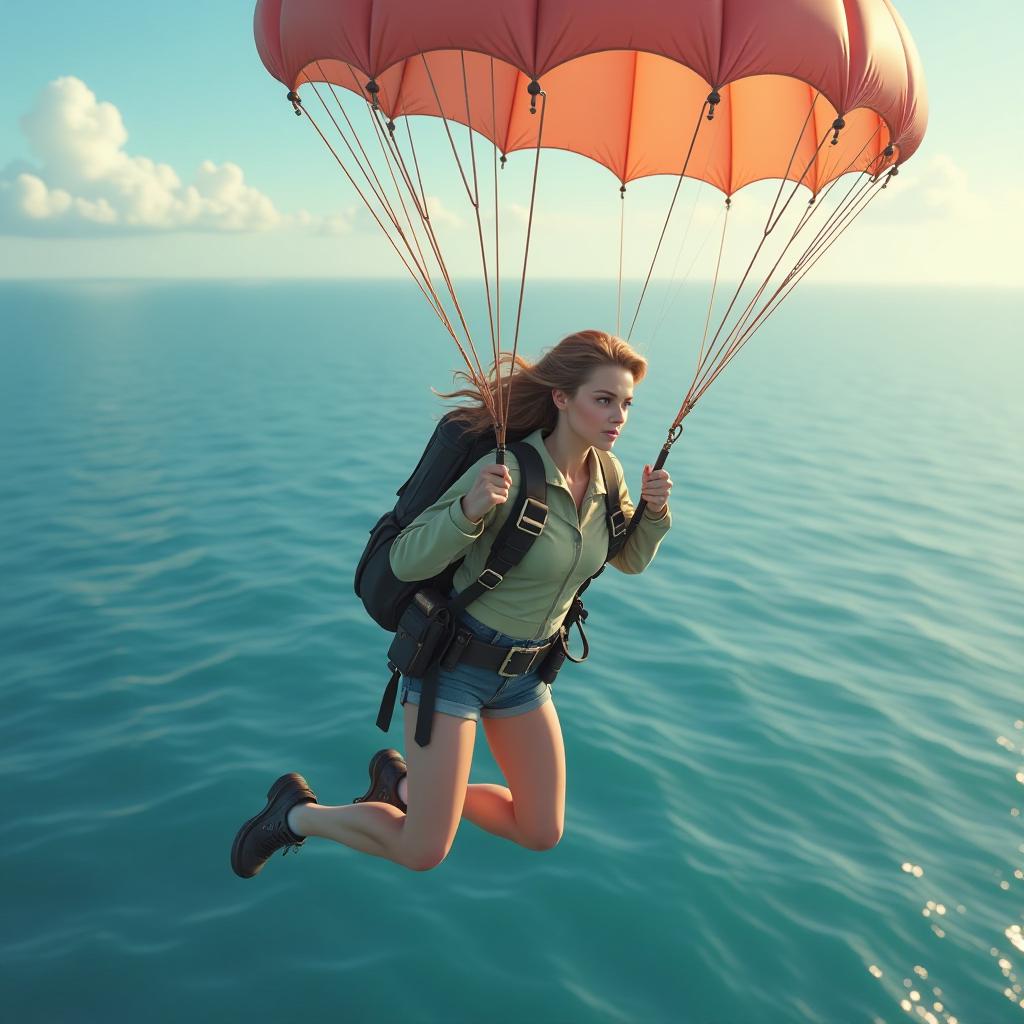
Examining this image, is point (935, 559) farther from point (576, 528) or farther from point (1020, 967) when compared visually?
point (576, 528)

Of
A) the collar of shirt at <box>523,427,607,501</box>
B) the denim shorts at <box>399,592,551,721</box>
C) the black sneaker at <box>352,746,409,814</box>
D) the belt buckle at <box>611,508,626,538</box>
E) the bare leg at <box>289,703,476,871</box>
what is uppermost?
the collar of shirt at <box>523,427,607,501</box>

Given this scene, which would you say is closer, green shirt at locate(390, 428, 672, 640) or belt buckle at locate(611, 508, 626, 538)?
green shirt at locate(390, 428, 672, 640)

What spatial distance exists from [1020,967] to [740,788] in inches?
113

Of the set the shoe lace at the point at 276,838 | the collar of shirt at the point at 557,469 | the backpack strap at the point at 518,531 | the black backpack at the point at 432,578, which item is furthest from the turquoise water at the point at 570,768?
the shoe lace at the point at 276,838

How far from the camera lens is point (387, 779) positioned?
582cm

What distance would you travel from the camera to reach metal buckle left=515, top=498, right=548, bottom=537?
14.5 ft

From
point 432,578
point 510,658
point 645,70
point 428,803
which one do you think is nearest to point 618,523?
point 510,658

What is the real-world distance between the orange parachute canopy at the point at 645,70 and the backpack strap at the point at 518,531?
161cm

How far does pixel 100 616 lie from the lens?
12820 mm

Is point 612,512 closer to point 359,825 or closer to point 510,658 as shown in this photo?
point 510,658

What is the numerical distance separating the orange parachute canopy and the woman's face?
4.66 ft

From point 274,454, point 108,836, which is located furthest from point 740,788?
point 274,454

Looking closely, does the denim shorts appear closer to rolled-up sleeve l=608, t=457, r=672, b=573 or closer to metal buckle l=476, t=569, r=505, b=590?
metal buckle l=476, t=569, r=505, b=590

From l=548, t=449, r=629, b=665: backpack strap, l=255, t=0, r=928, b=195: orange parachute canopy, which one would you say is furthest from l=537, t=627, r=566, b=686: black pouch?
l=255, t=0, r=928, b=195: orange parachute canopy
